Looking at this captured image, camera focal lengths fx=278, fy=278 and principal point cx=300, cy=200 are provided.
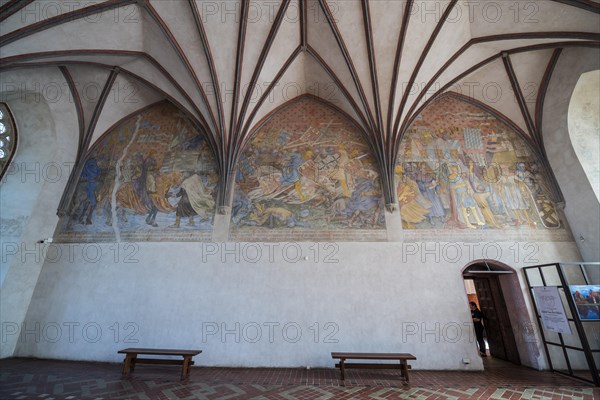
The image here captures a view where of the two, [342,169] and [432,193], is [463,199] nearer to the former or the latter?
[432,193]

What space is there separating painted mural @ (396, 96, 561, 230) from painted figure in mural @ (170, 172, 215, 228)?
7.06 metres

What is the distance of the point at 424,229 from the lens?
958cm

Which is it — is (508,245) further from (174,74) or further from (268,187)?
(174,74)

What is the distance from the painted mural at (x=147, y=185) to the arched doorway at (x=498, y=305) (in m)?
9.88

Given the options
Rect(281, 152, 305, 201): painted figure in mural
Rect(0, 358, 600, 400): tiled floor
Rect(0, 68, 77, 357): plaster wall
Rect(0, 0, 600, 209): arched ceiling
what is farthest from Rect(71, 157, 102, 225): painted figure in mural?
Rect(281, 152, 305, 201): painted figure in mural

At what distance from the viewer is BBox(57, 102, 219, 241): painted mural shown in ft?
32.9

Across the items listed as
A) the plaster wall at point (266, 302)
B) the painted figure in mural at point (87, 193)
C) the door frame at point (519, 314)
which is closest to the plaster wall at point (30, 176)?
the painted figure in mural at point (87, 193)

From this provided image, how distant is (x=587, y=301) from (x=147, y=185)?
1442cm

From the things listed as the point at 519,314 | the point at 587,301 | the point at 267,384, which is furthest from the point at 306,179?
the point at 587,301

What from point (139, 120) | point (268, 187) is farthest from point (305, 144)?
point (139, 120)

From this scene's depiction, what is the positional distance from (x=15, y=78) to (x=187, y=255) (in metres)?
8.21

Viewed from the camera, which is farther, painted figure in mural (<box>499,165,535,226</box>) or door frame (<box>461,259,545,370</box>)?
painted figure in mural (<box>499,165,535,226</box>)

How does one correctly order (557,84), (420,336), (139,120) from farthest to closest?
1. (139,120)
2. (557,84)
3. (420,336)

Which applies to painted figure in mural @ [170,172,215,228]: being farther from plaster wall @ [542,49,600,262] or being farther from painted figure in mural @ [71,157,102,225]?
plaster wall @ [542,49,600,262]
